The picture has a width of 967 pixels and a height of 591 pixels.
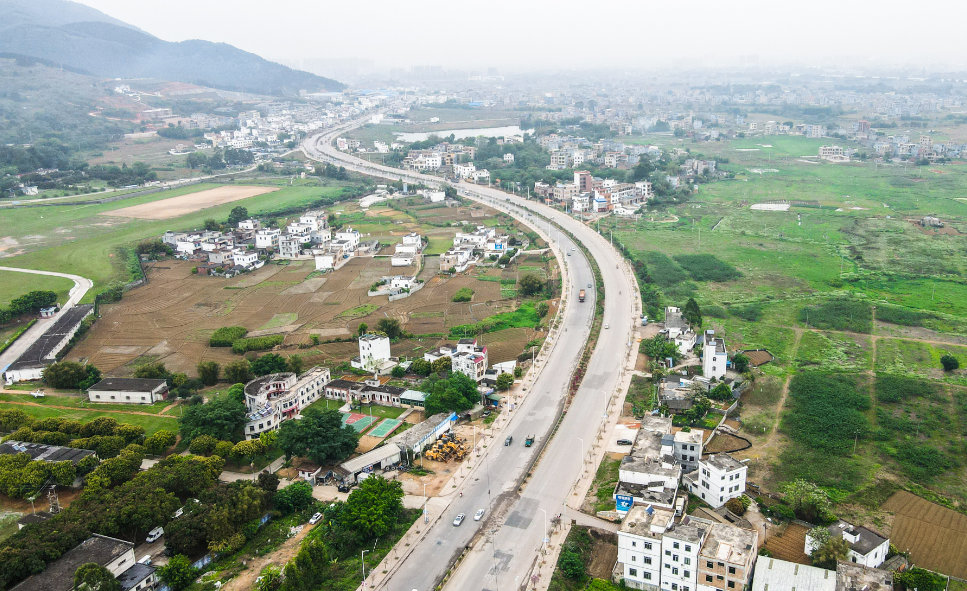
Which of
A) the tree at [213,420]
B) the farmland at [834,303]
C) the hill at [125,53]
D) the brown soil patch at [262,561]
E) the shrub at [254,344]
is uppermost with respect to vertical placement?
the hill at [125,53]

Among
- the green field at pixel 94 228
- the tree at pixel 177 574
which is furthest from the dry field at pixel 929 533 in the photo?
the green field at pixel 94 228

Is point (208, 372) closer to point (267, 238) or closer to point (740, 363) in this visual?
point (740, 363)

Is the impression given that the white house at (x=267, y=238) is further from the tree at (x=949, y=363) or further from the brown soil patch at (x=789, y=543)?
the tree at (x=949, y=363)

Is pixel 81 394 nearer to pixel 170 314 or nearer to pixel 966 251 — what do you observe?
pixel 170 314

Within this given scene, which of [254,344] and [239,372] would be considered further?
[254,344]

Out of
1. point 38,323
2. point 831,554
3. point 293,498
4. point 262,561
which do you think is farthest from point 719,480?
point 38,323

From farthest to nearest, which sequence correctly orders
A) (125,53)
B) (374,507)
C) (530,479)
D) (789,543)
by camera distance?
1. (125,53)
2. (530,479)
3. (374,507)
4. (789,543)
